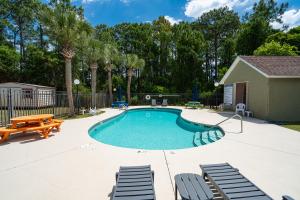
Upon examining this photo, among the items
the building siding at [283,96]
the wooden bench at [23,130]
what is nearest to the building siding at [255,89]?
the building siding at [283,96]

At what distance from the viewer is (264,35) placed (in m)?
25.8

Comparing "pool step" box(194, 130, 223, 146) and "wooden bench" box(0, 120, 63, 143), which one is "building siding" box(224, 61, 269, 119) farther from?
"wooden bench" box(0, 120, 63, 143)

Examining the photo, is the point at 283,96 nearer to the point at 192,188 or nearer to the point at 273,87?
the point at 273,87

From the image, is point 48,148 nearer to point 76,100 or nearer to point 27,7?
point 76,100

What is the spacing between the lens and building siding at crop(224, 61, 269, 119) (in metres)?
11.0

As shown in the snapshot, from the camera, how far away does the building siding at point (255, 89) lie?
36.0 ft

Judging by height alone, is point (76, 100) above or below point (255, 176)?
above

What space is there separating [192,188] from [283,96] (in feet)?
35.0

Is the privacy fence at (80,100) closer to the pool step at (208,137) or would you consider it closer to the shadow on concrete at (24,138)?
the shadow on concrete at (24,138)

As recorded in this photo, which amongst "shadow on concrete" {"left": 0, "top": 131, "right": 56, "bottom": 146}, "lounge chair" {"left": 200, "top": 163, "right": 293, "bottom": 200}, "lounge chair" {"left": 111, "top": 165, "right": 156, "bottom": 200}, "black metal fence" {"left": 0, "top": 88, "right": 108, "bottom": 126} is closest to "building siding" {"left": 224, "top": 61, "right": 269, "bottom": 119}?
"lounge chair" {"left": 200, "top": 163, "right": 293, "bottom": 200}

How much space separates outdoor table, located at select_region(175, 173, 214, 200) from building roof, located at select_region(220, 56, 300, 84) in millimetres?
9884

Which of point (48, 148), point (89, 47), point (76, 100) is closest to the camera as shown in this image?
point (48, 148)

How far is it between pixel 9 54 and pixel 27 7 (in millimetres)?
9433

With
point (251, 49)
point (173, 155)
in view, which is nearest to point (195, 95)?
point (251, 49)
